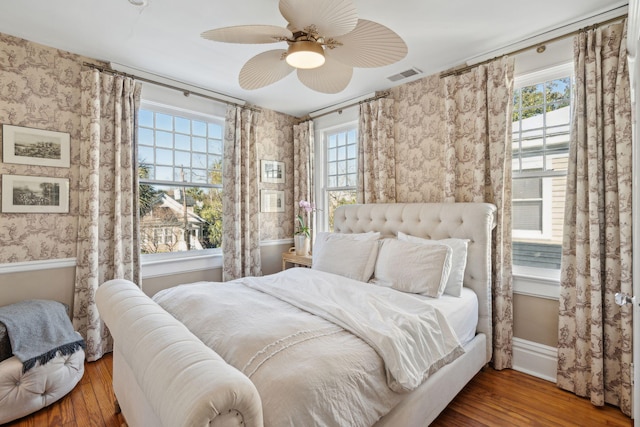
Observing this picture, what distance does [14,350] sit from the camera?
2.03 meters

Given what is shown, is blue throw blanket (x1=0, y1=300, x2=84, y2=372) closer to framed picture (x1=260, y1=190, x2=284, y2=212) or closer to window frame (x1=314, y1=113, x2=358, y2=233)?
framed picture (x1=260, y1=190, x2=284, y2=212)

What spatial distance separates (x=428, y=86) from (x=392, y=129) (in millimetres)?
563

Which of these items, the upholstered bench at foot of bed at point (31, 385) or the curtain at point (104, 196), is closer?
the upholstered bench at foot of bed at point (31, 385)

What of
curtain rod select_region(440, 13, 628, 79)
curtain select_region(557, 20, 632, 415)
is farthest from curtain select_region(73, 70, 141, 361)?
curtain select_region(557, 20, 632, 415)

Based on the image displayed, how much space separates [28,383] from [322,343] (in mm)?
2064

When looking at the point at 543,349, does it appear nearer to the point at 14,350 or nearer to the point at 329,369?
the point at 329,369

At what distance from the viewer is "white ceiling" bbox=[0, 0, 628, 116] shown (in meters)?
2.13

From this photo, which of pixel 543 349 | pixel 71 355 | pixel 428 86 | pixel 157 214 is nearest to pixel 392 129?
pixel 428 86

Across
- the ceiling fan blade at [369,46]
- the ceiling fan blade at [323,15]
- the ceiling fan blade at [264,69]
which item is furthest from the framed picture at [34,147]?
the ceiling fan blade at [369,46]

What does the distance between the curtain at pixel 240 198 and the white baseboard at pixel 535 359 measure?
113 inches

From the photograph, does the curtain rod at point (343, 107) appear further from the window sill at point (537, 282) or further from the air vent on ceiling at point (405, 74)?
the window sill at point (537, 282)

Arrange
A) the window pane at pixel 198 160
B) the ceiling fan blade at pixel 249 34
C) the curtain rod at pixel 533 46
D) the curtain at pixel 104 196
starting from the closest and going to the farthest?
the ceiling fan blade at pixel 249 34 → the curtain rod at pixel 533 46 → the curtain at pixel 104 196 → the window pane at pixel 198 160

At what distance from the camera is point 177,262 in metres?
3.46

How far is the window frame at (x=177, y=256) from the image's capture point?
328 centimetres
